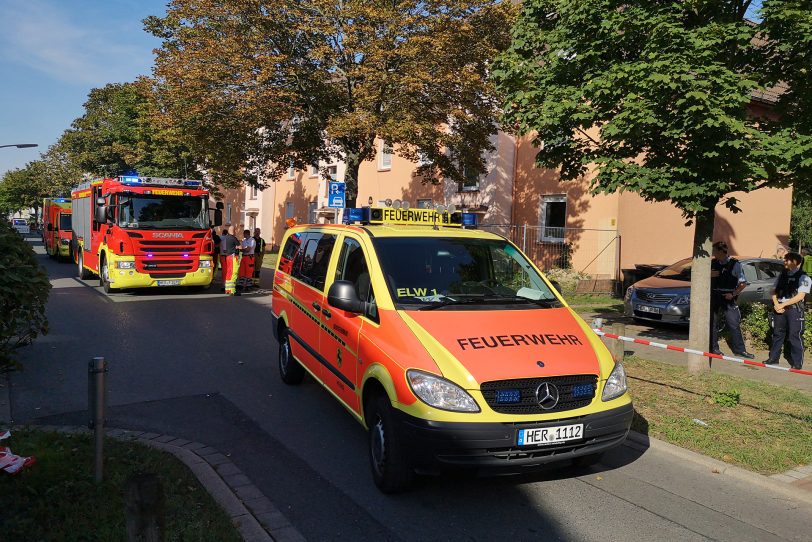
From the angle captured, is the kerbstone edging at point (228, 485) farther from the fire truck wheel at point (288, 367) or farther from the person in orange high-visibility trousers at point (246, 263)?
the person in orange high-visibility trousers at point (246, 263)

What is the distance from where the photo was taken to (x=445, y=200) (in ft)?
81.8

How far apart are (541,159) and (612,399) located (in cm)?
500

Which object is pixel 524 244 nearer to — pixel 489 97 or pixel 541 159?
pixel 489 97

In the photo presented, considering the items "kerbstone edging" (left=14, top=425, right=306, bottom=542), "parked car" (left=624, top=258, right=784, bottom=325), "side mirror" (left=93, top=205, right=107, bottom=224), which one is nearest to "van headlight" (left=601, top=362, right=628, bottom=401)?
"kerbstone edging" (left=14, top=425, right=306, bottom=542)

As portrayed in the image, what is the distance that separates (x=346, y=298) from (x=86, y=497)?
215 centimetres

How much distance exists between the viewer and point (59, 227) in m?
25.2

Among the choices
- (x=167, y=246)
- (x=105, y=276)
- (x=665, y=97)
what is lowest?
(x=105, y=276)

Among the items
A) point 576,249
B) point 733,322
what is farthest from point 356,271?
point 576,249

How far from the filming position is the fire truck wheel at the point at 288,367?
23.1 feet

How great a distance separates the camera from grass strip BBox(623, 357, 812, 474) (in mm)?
5230

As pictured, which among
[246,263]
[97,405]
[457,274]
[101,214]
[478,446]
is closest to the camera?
[478,446]

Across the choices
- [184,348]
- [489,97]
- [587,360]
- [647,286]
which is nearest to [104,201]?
[184,348]

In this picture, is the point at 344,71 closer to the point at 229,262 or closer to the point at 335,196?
the point at 335,196

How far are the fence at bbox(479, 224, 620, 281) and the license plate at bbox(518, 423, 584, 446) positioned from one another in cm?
1553
